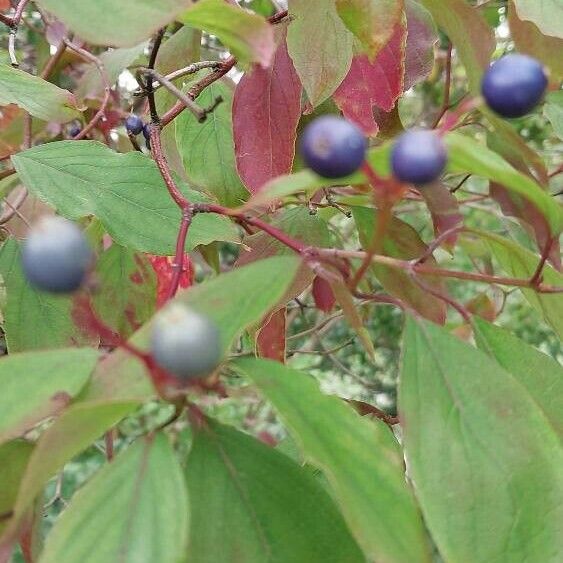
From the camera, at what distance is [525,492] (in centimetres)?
44

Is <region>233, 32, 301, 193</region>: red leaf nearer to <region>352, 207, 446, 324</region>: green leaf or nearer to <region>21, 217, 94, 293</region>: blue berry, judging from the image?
<region>352, 207, 446, 324</region>: green leaf

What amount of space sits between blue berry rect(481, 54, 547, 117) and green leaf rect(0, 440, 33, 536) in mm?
332

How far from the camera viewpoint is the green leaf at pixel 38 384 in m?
0.37

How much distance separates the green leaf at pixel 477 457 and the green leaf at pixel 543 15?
0.31m

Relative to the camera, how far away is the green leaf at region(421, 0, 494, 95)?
0.64 m

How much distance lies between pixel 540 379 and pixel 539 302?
8 cm

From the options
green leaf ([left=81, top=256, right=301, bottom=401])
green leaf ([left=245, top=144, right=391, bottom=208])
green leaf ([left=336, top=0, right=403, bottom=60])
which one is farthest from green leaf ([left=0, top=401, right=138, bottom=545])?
green leaf ([left=336, top=0, right=403, bottom=60])

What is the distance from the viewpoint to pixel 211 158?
2.65ft

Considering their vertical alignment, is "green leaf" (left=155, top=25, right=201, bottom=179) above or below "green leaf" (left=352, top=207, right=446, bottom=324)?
above

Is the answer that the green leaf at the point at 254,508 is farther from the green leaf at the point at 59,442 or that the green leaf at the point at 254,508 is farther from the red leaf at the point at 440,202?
the red leaf at the point at 440,202

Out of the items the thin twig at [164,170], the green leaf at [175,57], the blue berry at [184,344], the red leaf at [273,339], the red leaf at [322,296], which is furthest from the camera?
the red leaf at [322,296]

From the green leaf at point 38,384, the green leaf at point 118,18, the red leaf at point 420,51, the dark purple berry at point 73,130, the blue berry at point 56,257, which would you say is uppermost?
the red leaf at point 420,51

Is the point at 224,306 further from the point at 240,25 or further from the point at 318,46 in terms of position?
the point at 318,46

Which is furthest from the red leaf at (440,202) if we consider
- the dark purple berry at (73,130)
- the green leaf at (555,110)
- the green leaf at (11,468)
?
the dark purple berry at (73,130)
